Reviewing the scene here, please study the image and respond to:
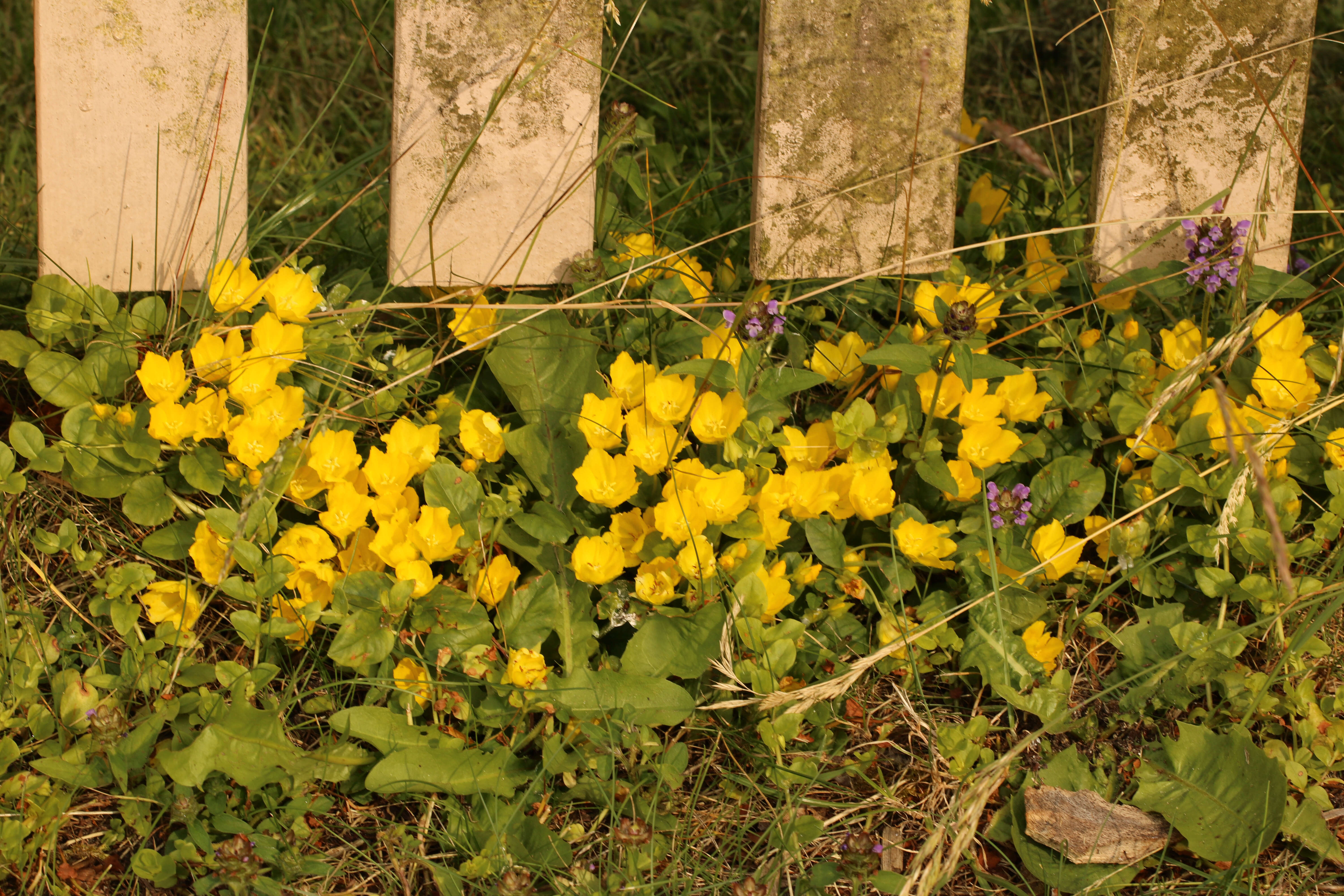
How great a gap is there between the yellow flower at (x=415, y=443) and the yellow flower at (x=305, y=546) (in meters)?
A: 0.19

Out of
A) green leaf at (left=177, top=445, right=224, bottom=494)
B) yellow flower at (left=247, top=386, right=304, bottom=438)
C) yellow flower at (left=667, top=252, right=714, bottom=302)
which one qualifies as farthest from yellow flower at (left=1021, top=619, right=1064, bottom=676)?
green leaf at (left=177, top=445, right=224, bottom=494)

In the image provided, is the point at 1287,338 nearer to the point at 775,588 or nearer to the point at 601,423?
the point at 775,588

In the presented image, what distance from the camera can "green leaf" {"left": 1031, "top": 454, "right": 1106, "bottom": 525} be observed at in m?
2.09

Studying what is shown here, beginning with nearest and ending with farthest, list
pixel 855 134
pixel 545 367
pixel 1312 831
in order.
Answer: pixel 1312 831, pixel 545 367, pixel 855 134

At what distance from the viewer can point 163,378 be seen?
1.98 meters

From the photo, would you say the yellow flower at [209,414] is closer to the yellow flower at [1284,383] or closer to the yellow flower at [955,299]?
the yellow flower at [955,299]

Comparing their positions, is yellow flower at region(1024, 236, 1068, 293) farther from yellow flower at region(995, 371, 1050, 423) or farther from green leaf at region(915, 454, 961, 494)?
green leaf at region(915, 454, 961, 494)

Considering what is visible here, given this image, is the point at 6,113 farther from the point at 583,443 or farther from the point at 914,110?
the point at 914,110

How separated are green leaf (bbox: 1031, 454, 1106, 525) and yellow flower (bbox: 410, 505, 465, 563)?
1.06 meters

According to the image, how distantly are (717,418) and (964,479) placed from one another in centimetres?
48

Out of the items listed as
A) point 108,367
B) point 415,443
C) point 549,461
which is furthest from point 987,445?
point 108,367

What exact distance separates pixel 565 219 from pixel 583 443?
1.63 ft

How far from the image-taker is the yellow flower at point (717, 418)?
6.62ft

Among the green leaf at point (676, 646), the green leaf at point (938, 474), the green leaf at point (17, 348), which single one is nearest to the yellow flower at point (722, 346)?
the green leaf at point (938, 474)
